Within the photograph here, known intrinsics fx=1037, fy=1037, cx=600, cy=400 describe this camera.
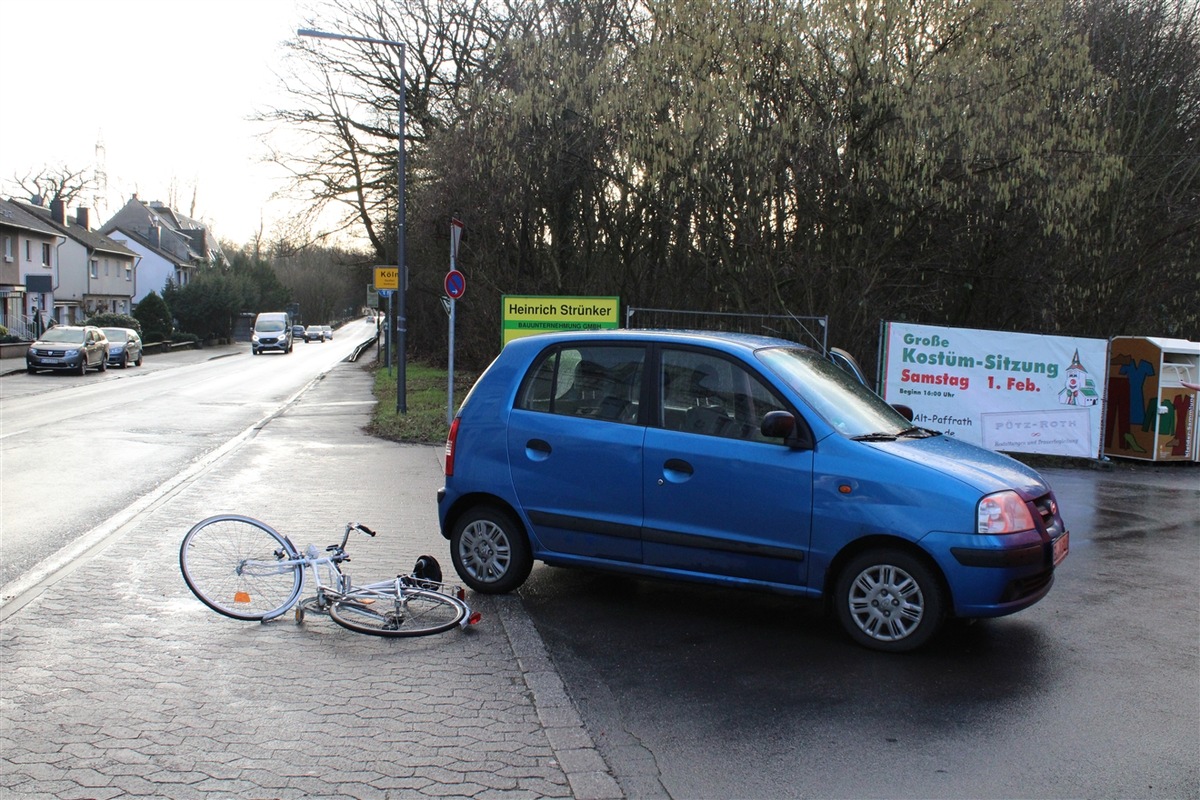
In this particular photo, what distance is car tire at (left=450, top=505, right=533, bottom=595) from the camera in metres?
6.69

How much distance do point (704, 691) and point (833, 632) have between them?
135 centimetres

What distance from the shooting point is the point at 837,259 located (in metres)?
16.4

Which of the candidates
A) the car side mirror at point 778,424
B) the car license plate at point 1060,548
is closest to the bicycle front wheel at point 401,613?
the car side mirror at point 778,424

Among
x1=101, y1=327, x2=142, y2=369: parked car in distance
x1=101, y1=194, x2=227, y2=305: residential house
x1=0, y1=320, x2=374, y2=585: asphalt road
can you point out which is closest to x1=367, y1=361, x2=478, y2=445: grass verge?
x1=0, y1=320, x2=374, y2=585: asphalt road

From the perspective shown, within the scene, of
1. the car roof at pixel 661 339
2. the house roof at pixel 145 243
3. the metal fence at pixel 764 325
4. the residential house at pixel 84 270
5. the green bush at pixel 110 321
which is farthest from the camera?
the house roof at pixel 145 243

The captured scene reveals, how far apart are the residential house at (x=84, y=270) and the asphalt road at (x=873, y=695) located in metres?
62.3

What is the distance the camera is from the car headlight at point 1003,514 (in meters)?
5.48

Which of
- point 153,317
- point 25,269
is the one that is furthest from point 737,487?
point 153,317

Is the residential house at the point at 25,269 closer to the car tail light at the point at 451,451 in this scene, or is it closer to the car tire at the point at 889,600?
the car tail light at the point at 451,451

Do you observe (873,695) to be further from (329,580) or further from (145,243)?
(145,243)

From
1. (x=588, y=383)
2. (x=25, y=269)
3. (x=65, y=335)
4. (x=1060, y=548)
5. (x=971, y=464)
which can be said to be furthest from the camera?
(x=25, y=269)

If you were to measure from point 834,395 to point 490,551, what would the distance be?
7.93 ft

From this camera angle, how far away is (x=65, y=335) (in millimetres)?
35906

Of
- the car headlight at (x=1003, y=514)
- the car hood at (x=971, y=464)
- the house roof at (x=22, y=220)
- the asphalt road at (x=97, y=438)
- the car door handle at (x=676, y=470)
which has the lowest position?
the asphalt road at (x=97, y=438)
